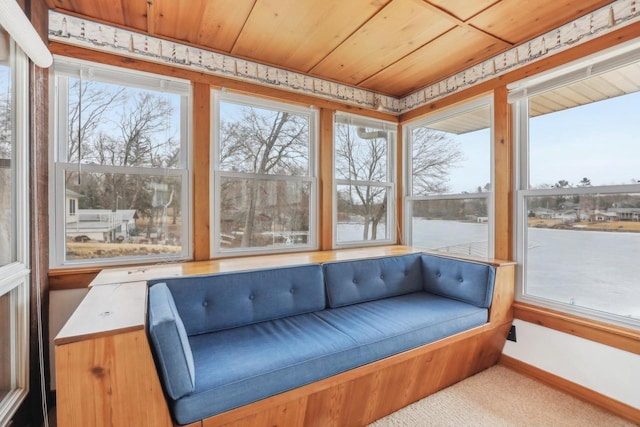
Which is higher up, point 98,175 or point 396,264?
point 98,175

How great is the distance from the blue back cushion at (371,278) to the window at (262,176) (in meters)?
0.66

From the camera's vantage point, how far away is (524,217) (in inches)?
89.0

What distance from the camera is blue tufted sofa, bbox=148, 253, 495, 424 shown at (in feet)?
3.74

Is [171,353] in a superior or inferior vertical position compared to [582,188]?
inferior

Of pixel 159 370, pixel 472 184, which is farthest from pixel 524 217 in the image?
pixel 159 370

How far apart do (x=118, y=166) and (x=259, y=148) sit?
1.04 m

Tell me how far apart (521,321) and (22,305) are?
3.20 m

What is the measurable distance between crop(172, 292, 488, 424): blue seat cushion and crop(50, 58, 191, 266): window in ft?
3.22

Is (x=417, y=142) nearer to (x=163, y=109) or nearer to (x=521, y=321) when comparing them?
(x=521, y=321)

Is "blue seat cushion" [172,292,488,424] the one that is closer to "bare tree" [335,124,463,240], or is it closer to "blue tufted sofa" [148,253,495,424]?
"blue tufted sofa" [148,253,495,424]

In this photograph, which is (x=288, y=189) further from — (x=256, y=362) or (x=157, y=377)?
(x=157, y=377)

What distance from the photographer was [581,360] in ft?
6.23

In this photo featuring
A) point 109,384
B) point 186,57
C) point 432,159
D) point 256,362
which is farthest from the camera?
point 432,159

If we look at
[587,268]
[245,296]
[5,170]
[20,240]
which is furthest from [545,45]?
[20,240]
